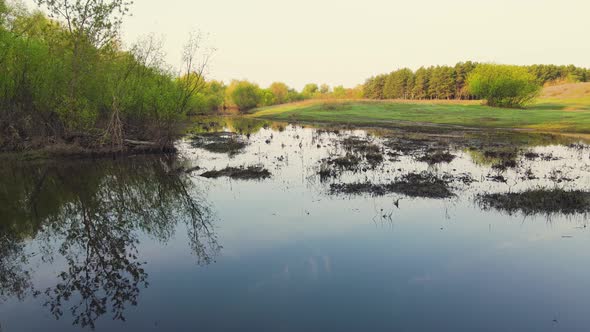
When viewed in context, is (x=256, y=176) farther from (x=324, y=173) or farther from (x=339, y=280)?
(x=339, y=280)

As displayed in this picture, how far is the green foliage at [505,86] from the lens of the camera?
87188mm

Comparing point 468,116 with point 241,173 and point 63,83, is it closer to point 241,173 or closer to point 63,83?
point 241,173

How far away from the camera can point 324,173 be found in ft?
72.4

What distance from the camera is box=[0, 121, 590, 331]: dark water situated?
7836mm

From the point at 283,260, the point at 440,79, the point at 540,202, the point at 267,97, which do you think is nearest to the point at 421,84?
the point at 440,79

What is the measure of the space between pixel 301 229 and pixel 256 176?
9.81m

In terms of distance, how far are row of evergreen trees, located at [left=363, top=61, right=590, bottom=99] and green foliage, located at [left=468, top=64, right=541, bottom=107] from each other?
1003 inches

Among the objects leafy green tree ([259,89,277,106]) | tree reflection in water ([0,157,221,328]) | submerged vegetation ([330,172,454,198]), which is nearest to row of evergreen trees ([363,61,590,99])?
leafy green tree ([259,89,277,106])

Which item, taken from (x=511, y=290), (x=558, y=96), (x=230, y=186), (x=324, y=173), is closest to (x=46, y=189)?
(x=230, y=186)

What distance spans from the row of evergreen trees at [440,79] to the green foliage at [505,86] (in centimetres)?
2547

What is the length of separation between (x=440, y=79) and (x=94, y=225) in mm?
150792

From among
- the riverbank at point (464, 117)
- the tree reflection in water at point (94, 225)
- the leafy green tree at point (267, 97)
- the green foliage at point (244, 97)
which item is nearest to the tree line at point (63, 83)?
the tree reflection in water at point (94, 225)

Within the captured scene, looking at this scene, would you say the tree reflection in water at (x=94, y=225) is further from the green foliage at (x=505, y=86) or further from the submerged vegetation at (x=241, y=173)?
the green foliage at (x=505, y=86)

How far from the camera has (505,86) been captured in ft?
289
